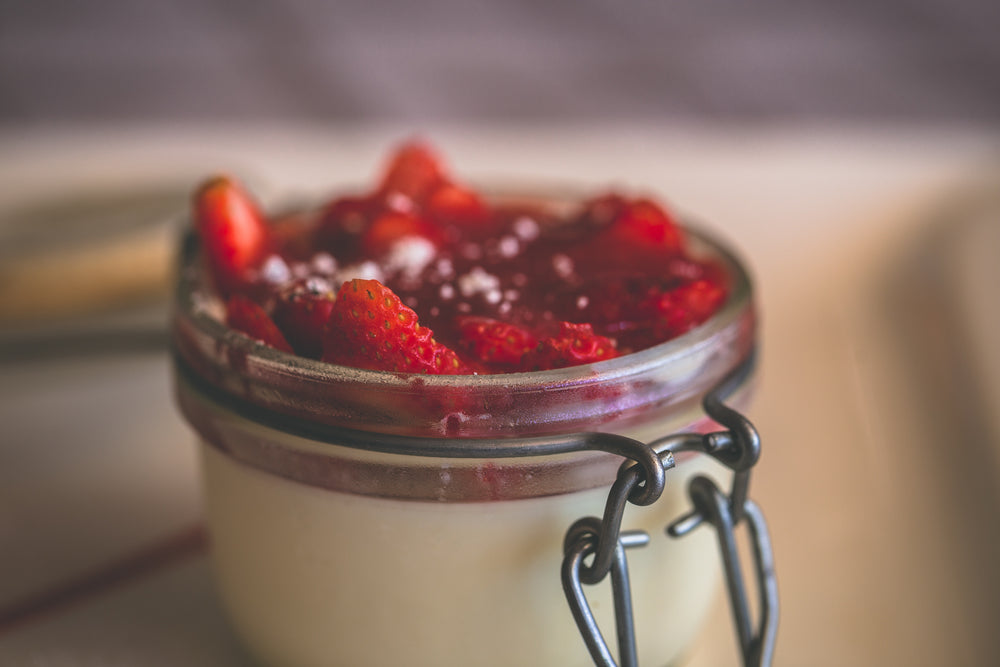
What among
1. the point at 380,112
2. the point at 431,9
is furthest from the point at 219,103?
the point at 431,9

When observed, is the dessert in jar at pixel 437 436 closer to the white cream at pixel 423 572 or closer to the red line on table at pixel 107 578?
the white cream at pixel 423 572

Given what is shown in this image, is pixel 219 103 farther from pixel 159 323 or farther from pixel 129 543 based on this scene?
pixel 129 543

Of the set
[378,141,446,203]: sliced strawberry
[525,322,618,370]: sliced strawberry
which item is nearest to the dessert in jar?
[525,322,618,370]: sliced strawberry

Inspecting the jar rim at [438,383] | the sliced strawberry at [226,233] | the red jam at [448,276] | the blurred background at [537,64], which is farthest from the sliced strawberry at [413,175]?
the blurred background at [537,64]

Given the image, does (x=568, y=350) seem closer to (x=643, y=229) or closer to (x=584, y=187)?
(x=643, y=229)

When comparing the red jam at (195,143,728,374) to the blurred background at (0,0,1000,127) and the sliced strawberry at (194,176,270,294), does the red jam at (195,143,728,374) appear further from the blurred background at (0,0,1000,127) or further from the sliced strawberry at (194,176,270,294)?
the blurred background at (0,0,1000,127)
